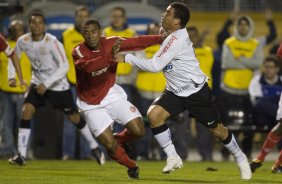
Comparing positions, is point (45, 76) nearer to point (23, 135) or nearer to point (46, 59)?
point (46, 59)

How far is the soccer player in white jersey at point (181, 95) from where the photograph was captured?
13508mm

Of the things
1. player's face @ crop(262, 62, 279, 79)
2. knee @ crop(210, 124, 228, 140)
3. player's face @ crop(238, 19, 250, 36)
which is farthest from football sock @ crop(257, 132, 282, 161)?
player's face @ crop(238, 19, 250, 36)

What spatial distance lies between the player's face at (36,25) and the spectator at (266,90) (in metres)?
3.92

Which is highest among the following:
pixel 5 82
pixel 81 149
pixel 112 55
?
pixel 112 55

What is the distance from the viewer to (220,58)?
1978cm

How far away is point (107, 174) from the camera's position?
1480cm

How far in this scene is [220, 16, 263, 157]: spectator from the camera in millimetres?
19109

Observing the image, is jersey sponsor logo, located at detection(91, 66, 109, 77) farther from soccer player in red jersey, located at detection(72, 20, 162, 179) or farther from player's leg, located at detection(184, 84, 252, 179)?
player's leg, located at detection(184, 84, 252, 179)

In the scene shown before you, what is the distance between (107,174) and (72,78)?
13.4 feet

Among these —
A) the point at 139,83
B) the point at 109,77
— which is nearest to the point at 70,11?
the point at 139,83

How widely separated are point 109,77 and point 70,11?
7.25 m

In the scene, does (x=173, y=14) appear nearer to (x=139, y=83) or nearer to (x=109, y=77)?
(x=109, y=77)

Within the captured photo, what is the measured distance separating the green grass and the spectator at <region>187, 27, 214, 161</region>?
1.31 meters

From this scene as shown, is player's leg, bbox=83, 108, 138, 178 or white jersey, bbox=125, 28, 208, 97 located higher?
white jersey, bbox=125, 28, 208, 97
